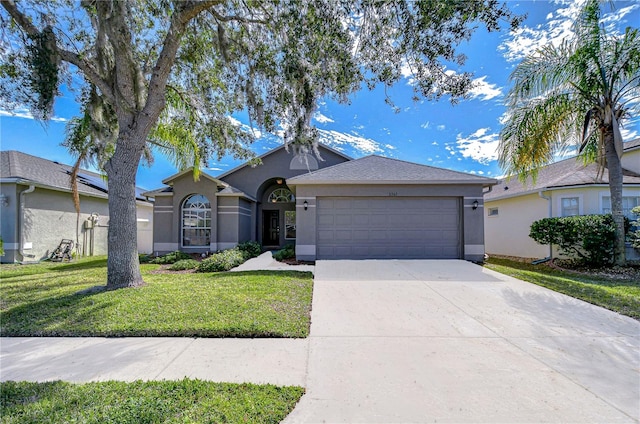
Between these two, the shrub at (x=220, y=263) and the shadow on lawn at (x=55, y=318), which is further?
the shrub at (x=220, y=263)

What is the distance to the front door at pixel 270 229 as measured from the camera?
17.2m

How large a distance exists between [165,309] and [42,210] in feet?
39.8

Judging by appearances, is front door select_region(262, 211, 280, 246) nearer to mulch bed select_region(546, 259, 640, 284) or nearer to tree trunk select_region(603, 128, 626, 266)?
mulch bed select_region(546, 259, 640, 284)

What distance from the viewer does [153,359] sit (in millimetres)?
3520

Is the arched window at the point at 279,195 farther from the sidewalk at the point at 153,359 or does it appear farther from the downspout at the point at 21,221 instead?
the sidewalk at the point at 153,359

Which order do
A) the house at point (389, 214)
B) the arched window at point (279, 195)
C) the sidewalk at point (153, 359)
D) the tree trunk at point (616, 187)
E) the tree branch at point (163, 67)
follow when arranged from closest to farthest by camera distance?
the sidewalk at point (153, 359)
the tree branch at point (163, 67)
the tree trunk at point (616, 187)
the house at point (389, 214)
the arched window at point (279, 195)

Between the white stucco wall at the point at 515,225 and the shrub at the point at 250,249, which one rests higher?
the white stucco wall at the point at 515,225

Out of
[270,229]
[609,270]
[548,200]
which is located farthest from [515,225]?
[270,229]

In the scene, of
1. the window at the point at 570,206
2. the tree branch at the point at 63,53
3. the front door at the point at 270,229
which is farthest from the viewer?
the front door at the point at 270,229

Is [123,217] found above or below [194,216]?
below

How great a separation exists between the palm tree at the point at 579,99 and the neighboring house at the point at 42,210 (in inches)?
737

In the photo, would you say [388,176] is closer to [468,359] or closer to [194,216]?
[468,359]

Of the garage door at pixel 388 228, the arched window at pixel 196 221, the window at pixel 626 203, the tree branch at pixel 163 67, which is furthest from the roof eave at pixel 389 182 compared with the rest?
the arched window at pixel 196 221

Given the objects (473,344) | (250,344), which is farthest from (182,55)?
(473,344)
